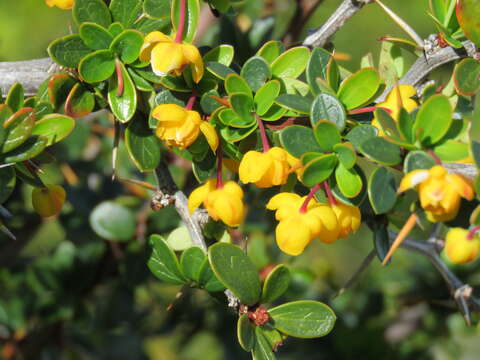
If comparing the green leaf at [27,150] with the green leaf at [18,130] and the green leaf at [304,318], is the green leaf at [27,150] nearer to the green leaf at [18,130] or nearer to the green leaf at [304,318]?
the green leaf at [18,130]

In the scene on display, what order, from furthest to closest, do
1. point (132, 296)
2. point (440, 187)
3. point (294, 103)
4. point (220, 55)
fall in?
1. point (132, 296)
2. point (220, 55)
3. point (294, 103)
4. point (440, 187)

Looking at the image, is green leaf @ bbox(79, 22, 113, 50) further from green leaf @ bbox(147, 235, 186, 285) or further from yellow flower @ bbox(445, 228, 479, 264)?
yellow flower @ bbox(445, 228, 479, 264)

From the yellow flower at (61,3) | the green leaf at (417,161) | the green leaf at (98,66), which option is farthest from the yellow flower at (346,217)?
the yellow flower at (61,3)

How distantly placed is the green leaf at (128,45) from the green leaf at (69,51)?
0.04m

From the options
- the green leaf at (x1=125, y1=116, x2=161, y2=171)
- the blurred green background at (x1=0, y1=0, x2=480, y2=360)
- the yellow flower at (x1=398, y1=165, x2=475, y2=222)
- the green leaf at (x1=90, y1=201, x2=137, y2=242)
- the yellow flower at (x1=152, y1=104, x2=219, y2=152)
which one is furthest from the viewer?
the blurred green background at (x1=0, y1=0, x2=480, y2=360)

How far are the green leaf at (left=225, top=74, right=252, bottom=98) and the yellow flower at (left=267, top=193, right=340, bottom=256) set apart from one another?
0.16 metres

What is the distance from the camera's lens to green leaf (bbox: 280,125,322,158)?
0.75m

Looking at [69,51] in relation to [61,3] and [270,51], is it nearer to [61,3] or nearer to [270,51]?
[61,3]

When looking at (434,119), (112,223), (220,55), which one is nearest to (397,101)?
(434,119)

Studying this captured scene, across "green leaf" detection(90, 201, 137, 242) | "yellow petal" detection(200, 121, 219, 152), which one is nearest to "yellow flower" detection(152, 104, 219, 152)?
"yellow petal" detection(200, 121, 219, 152)

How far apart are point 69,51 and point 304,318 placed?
1.54 feet

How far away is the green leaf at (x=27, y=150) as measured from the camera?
79cm

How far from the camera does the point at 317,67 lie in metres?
0.81

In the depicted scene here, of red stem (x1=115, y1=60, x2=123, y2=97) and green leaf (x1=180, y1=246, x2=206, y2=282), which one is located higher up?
red stem (x1=115, y1=60, x2=123, y2=97)
